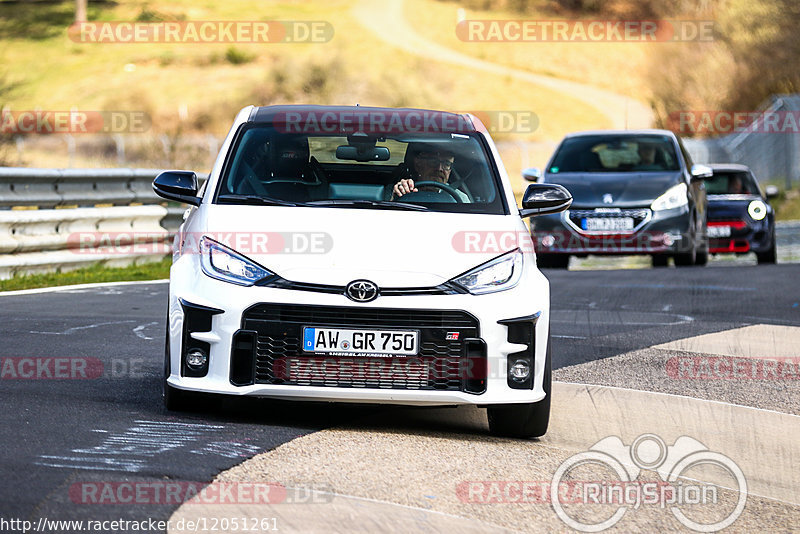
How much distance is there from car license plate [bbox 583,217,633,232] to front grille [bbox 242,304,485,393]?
10.3 metres

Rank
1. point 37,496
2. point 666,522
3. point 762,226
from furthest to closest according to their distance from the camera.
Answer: point 762,226, point 666,522, point 37,496

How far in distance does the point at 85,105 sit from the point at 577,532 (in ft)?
208

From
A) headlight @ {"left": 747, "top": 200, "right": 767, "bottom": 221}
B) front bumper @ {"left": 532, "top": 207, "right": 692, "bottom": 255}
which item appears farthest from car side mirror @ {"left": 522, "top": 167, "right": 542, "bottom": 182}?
headlight @ {"left": 747, "top": 200, "right": 767, "bottom": 221}

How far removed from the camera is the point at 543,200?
7223 mm

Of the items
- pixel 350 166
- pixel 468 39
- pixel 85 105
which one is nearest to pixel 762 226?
pixel 350 166

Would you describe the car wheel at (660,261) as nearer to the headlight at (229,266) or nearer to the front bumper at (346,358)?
the front bumper at (346,358)

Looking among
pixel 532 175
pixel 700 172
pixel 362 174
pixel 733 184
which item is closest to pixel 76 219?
pixel 532 175

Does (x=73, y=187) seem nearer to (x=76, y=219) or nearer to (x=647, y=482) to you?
(x=76, y=219)

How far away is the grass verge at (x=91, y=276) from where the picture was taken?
1312 cm

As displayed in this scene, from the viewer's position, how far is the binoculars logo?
5184mm

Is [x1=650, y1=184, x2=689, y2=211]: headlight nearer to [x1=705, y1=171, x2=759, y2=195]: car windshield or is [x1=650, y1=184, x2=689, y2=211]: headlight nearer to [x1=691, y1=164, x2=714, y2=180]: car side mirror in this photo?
[x1=691, y1=164, x2=714, y2=180]: car side mirror

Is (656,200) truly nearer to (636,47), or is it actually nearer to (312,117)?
(312,117)

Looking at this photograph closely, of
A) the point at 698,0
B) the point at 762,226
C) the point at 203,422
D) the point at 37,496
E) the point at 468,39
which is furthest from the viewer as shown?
the point at 468,39

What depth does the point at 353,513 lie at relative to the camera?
4762mm
